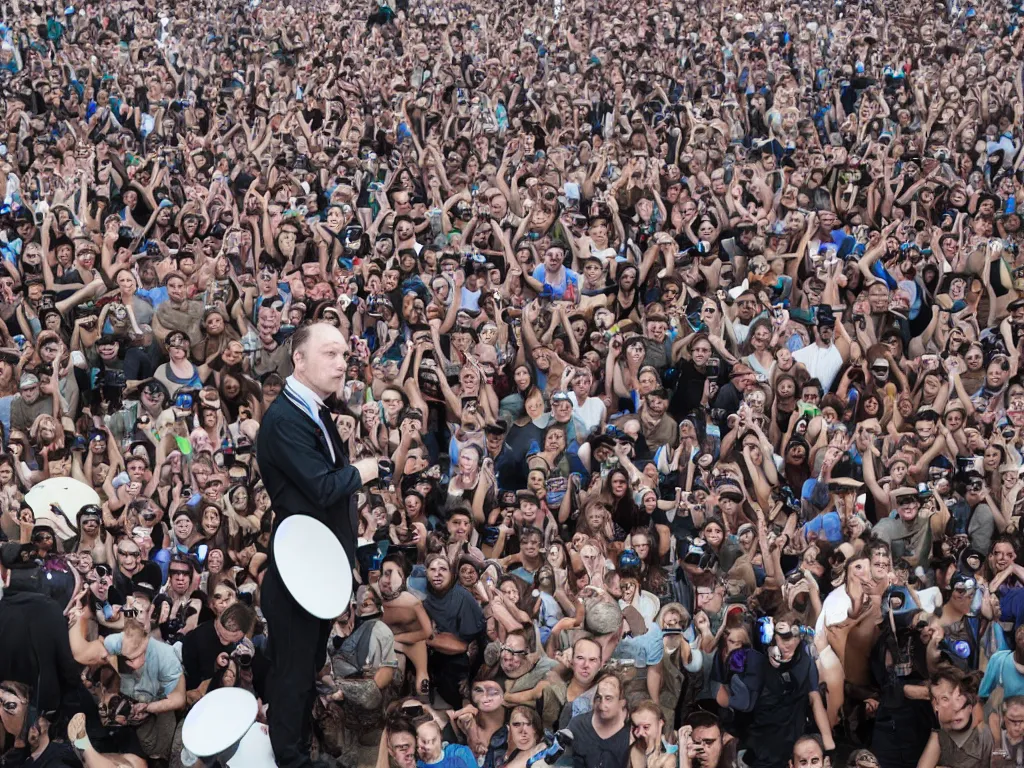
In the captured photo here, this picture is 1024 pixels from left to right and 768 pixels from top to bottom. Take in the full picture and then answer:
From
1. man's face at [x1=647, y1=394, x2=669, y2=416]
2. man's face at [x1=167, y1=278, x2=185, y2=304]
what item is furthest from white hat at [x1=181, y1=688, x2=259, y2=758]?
man's face at [x1=167, y1=278, x2=185, y2=304]

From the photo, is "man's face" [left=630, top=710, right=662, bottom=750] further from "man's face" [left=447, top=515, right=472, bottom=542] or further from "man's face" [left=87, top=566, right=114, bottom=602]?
"man's face" [left=87, top=566, right=114, bottom=602]

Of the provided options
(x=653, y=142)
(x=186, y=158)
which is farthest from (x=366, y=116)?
(x=653, y=142)

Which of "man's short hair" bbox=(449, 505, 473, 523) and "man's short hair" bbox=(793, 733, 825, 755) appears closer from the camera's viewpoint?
"man's short hair" bbox=(793, 733, 825, 755)

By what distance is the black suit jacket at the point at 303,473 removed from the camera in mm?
4922

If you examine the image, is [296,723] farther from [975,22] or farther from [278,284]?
[975,22]

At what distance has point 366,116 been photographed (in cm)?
1567

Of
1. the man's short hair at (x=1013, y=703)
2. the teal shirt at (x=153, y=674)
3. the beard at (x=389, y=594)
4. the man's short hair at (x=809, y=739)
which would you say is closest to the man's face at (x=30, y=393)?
the teal shirt at (x=153, y=674)

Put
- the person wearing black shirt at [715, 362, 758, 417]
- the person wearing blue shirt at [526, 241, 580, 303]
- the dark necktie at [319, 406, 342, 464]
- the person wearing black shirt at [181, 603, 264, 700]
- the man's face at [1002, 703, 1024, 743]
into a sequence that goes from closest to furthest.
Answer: the dark necktie at [319, 406, 342, 464], the man's face at [1002, 703, 1024, 743], the person wearing black shirt at [181, 603, 264, 700], the person wearing black shirt at [715, 362, 758, 417], the person wearing blue shirt at [526, 241, 580, 303]

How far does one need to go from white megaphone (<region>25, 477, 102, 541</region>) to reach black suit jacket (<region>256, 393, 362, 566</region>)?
10.4ft

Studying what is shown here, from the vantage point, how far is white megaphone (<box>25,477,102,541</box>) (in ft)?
26.0

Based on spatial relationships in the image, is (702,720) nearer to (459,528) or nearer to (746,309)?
(459,528)

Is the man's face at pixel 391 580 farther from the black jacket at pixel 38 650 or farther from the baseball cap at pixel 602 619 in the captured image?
the black jacket at pixel 38 650

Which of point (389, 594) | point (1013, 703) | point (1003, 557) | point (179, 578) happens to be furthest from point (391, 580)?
point (1003, 557)

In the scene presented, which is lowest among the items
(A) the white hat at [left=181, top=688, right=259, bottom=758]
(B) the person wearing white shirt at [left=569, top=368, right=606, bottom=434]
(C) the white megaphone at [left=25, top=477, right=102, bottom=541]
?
(B) the person wearing white shirt at [left=569, top=368, right=606, bottom=434]
